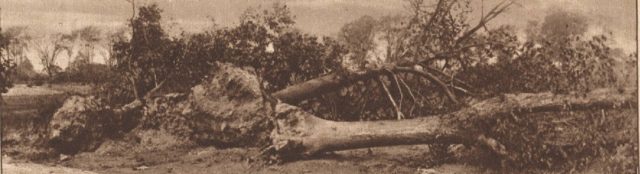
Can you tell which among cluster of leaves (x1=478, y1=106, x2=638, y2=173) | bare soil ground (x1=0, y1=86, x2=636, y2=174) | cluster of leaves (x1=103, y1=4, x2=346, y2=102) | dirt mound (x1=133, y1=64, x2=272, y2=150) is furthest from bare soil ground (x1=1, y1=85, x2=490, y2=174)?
cluster of leaves (x1=103, y1=4, x2=346, y2=102)

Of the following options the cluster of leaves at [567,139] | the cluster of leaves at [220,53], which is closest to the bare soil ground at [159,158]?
the cluster of leaves at [567,139]

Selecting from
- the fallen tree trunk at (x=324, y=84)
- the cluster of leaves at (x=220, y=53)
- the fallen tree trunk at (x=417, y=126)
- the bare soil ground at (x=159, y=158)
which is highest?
the cluster of leaves at (x=220, y=53)

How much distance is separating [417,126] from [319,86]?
966mm

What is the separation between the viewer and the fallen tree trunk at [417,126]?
19.8 feet

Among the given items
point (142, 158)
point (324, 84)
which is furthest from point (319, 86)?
point (142, 158)

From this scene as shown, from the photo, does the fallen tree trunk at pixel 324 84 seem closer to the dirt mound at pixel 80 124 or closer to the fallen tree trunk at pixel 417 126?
the fallen tree trunk at pixel 417 126

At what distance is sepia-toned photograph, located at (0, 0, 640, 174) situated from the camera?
6.07 m

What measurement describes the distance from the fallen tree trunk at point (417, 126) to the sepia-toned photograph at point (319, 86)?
13mm

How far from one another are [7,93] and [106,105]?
32.9 inches

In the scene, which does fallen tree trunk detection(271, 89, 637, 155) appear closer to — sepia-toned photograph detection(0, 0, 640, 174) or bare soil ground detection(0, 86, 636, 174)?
sepia-toned photograph detection(0, 0, 640, 174)

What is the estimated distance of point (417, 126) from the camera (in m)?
6.23

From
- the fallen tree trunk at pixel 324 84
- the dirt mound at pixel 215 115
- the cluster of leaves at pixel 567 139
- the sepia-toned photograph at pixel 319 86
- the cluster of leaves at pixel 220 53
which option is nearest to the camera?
the cluster of leaves at pixel 567 139

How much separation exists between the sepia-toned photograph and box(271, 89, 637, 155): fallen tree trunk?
0.04 feet

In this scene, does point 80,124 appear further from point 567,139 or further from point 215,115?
point 567,139
